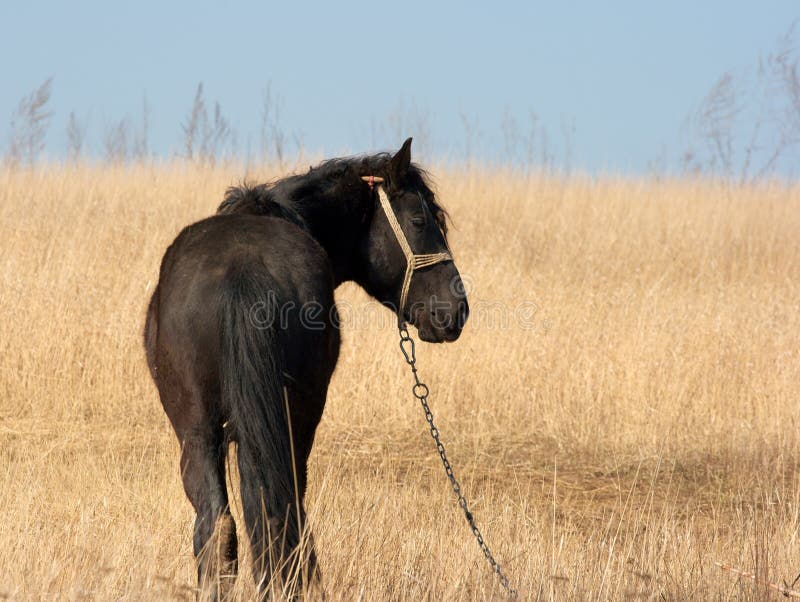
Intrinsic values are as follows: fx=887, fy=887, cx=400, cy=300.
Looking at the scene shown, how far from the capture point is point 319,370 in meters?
3.29


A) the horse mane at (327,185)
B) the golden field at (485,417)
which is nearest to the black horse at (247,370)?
the golden field at (485,417)

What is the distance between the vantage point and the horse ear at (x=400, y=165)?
12.8ft

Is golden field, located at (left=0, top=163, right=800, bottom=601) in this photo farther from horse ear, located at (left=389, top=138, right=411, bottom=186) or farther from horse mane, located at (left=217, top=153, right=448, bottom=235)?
horse ear, located at (left=389, top=138, right=411, bottom=186)

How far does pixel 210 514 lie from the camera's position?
119 inches

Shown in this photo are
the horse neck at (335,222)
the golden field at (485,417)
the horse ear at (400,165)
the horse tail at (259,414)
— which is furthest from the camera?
→ the horse neck at (335,222)

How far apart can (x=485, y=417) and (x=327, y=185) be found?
360 centimetres

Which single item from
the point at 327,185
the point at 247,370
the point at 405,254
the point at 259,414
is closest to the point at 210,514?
the point at 259,414

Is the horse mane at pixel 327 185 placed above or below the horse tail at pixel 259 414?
above

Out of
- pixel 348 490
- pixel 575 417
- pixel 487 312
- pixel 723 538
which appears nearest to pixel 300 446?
pixel 348 490

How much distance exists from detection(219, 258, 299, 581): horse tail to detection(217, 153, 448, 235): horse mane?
3.25 feet

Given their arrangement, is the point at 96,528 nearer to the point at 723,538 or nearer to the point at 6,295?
the point at 723,538

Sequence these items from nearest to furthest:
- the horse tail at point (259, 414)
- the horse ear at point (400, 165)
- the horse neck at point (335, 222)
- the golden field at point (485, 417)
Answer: the horse tail at point (259, 414), the golden field at point (485, 417), the horse ear at point (400, 165), the horse neck at point (335, 222)

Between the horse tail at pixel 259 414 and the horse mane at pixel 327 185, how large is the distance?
989 mm

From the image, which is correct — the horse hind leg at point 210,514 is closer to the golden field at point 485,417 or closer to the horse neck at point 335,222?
the golden field at point 485,417
